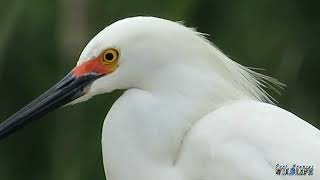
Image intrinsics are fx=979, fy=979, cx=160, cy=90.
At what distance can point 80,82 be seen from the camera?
90.7 inches

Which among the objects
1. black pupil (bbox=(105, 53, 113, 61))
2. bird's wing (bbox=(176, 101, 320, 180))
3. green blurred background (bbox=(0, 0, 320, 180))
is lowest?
green blurred background (bbox=(0, 0, 320, 180))

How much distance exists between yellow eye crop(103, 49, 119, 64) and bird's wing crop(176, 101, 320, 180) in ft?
0.80

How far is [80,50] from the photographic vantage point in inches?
160

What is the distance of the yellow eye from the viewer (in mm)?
2244

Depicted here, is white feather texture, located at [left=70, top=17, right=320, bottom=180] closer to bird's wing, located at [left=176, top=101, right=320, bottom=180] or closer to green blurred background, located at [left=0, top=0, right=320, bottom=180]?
bird's wing, located at [left=176, top=101, right=320, bottom=180]

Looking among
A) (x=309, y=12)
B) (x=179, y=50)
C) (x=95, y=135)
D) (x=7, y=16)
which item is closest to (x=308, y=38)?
(x=309, y=12)

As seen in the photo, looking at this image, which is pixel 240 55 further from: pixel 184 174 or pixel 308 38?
pixel 184 174

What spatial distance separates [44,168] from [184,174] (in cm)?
248

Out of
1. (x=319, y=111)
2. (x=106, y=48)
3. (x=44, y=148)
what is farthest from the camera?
(x=44, y=148)

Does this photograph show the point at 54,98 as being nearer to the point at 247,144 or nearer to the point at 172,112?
the point at 172,112

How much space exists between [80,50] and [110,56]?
6.00 feet

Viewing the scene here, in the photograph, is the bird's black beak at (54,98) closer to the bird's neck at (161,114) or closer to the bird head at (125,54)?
the bird head at (125,54)

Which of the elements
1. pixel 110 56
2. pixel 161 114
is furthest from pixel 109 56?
pixel 161 114

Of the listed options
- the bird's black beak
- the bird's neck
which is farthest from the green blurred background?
the bird's neck
